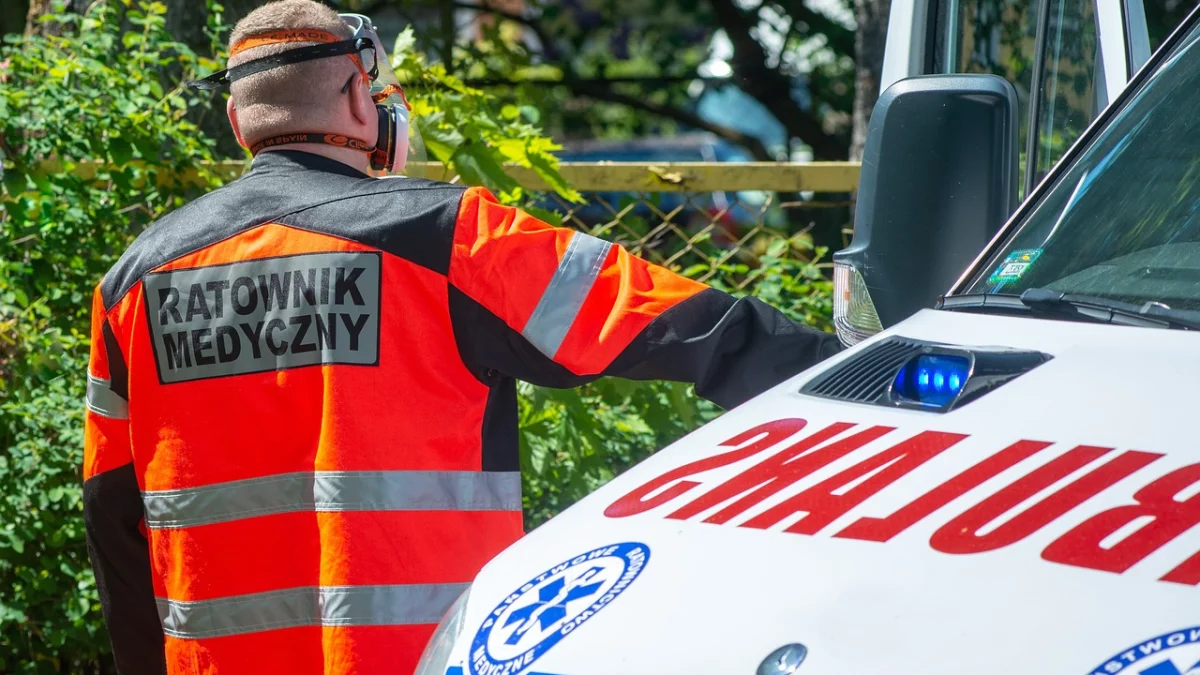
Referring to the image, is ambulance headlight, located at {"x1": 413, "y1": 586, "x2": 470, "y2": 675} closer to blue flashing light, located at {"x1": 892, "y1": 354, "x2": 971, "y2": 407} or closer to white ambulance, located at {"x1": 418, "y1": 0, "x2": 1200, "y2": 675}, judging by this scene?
white ambulance, located at {"x1": 418, "y1": 0, "x2": 1200, "y2": 675}

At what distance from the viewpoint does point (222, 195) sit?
2.28 meters

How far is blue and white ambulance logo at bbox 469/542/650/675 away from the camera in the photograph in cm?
147

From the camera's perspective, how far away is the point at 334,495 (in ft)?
7.01

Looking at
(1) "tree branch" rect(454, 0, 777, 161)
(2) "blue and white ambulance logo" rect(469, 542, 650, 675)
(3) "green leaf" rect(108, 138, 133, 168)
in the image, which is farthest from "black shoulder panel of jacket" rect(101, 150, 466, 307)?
(1) "tree branch" rect(454, 0, 777, 161)

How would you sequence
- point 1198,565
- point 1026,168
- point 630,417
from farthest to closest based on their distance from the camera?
point 630,417
point 1026,168
point 1198,565

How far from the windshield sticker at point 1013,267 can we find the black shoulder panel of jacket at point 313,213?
2.74 ft

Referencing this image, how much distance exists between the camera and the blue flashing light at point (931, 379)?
1662mm

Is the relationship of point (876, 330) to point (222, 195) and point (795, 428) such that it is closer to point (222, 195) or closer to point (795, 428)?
point (795, 428)

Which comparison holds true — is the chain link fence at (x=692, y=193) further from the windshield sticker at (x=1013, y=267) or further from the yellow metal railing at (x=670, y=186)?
the windshield sticker at (x=1013, y=267)

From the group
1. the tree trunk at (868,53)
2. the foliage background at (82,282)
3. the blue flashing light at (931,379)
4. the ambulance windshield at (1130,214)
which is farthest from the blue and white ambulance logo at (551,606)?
the tree trunk at (868,53)

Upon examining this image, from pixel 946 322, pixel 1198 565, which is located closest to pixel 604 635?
pixel 1198 565

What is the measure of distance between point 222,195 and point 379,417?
494 mm

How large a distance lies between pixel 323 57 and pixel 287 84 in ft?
0.25

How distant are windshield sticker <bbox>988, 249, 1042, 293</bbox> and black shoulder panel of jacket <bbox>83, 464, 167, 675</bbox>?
152 centimetres
